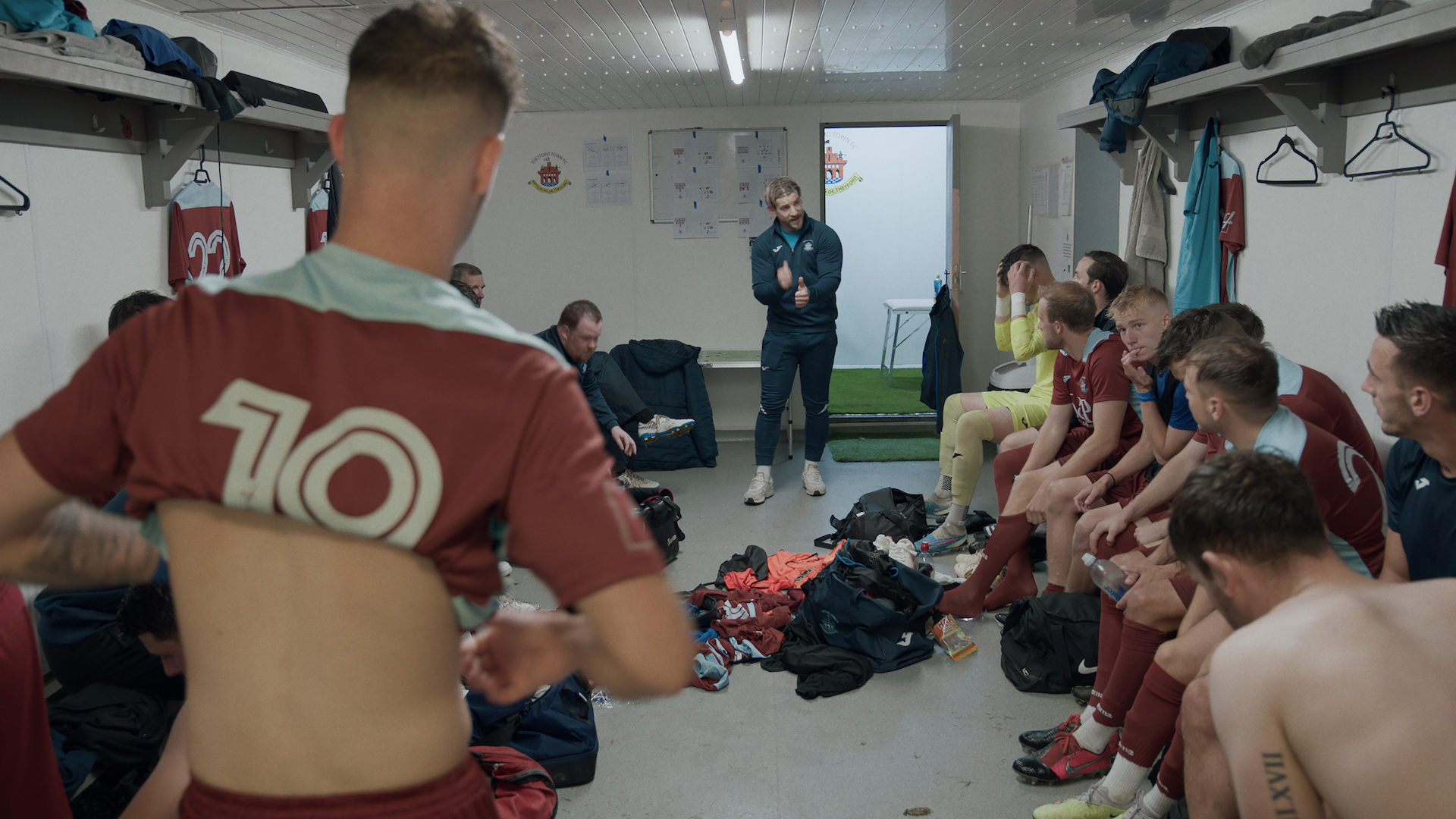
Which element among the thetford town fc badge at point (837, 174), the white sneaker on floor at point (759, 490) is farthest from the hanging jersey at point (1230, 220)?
the thetford town fc badge at point (837, 174)

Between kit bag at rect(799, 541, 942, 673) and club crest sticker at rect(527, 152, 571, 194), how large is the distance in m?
4.16

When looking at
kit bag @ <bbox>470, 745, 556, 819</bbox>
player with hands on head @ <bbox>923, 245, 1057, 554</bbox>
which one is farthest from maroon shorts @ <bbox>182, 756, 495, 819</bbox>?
player with hands on head @ <bbox>923, 245, 1057, 554</bbox>

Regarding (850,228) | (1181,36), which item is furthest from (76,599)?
(850,228)

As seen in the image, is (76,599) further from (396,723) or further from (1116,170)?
(1116,170)

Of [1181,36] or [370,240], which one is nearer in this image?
[370,240]

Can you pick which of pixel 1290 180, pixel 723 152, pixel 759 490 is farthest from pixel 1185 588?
pixel 723 152

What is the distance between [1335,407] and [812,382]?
122 inches

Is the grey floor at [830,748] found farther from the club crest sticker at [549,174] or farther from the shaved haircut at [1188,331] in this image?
the club crest sticker at [549,174]

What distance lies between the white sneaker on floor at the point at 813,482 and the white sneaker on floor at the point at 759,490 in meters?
0.20

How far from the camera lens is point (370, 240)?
33.3 inches

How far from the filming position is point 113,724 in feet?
7.95

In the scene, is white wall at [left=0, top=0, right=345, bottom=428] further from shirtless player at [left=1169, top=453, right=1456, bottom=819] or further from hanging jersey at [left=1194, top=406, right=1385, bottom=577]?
hanging jersey at [left=1194, top=406, right=1385, bottom=577]

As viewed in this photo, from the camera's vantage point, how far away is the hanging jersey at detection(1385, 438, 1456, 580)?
1.92 m

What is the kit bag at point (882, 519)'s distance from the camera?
14.2ft
